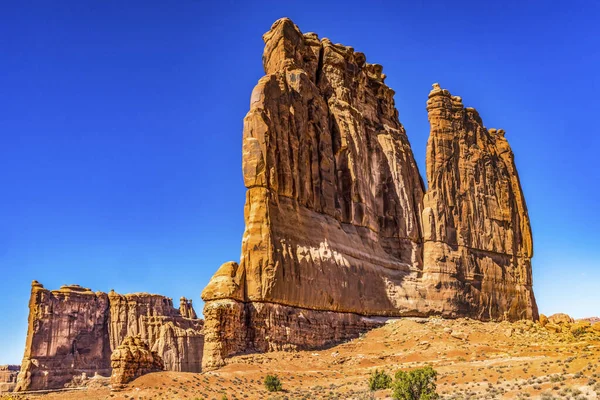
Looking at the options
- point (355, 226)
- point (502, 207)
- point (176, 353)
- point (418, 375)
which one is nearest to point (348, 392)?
point (418, 375)

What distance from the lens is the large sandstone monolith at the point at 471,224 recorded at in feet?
181

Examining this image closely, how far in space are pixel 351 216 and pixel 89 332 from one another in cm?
5209

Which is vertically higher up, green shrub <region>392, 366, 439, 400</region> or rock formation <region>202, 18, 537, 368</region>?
rock formation <region>202, 18, 537, 368</region>

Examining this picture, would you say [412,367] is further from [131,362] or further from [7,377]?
[7,377]

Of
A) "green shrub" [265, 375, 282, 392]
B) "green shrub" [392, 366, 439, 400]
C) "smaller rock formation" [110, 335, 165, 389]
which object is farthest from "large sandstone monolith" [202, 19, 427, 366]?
"green shrub" [392, 366, 439, 400]

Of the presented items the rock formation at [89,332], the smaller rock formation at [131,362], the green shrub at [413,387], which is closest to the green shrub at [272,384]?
the smaller rock formation at [131,362]

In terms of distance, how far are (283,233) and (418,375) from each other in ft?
53.0

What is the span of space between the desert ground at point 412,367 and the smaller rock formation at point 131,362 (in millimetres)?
598

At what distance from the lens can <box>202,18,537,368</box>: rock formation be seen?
3825cm

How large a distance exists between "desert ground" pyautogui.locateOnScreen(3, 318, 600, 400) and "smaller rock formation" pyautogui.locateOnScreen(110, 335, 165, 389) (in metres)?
0.60

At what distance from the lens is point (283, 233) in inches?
1560

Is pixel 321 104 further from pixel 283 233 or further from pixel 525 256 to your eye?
pixel 525 256

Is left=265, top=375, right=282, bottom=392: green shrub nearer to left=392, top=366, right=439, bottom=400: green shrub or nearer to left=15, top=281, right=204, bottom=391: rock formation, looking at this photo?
left=392, top=366, right=439, bottom=400: green shrub

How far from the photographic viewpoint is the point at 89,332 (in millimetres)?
86312
